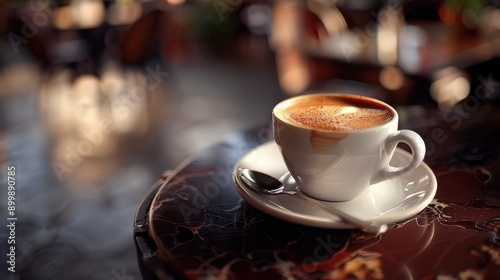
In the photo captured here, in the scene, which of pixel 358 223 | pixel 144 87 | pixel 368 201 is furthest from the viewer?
pixel 144 87

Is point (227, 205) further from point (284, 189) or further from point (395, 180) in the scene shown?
point (395, 180)

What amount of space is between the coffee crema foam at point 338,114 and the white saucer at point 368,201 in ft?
0.37

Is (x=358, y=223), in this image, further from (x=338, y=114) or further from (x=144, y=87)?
(x=144, y=87)

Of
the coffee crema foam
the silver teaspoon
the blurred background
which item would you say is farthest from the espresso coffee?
the blurred background

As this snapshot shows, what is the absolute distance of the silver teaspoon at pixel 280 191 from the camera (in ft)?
2.26

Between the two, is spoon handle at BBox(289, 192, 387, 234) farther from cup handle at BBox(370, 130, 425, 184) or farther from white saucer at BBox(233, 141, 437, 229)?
cup handle at BBox(370, 130, 425, 184)

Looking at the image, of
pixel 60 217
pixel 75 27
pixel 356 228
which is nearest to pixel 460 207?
pixel 356 228

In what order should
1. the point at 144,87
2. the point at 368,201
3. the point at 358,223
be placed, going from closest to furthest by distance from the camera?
the point at 358,223 → the point at 368,201 → the point at 144,87

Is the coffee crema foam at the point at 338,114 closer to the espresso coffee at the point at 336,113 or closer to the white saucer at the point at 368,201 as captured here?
the espresso coffee at the point at 336,113

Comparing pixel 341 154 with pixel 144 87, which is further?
pixel 144 87

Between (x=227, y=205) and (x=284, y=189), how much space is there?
0.10m

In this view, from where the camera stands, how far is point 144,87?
4254mm

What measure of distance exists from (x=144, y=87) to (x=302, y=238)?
372cm

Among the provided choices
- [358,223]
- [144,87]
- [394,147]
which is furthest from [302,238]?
[144,87]
